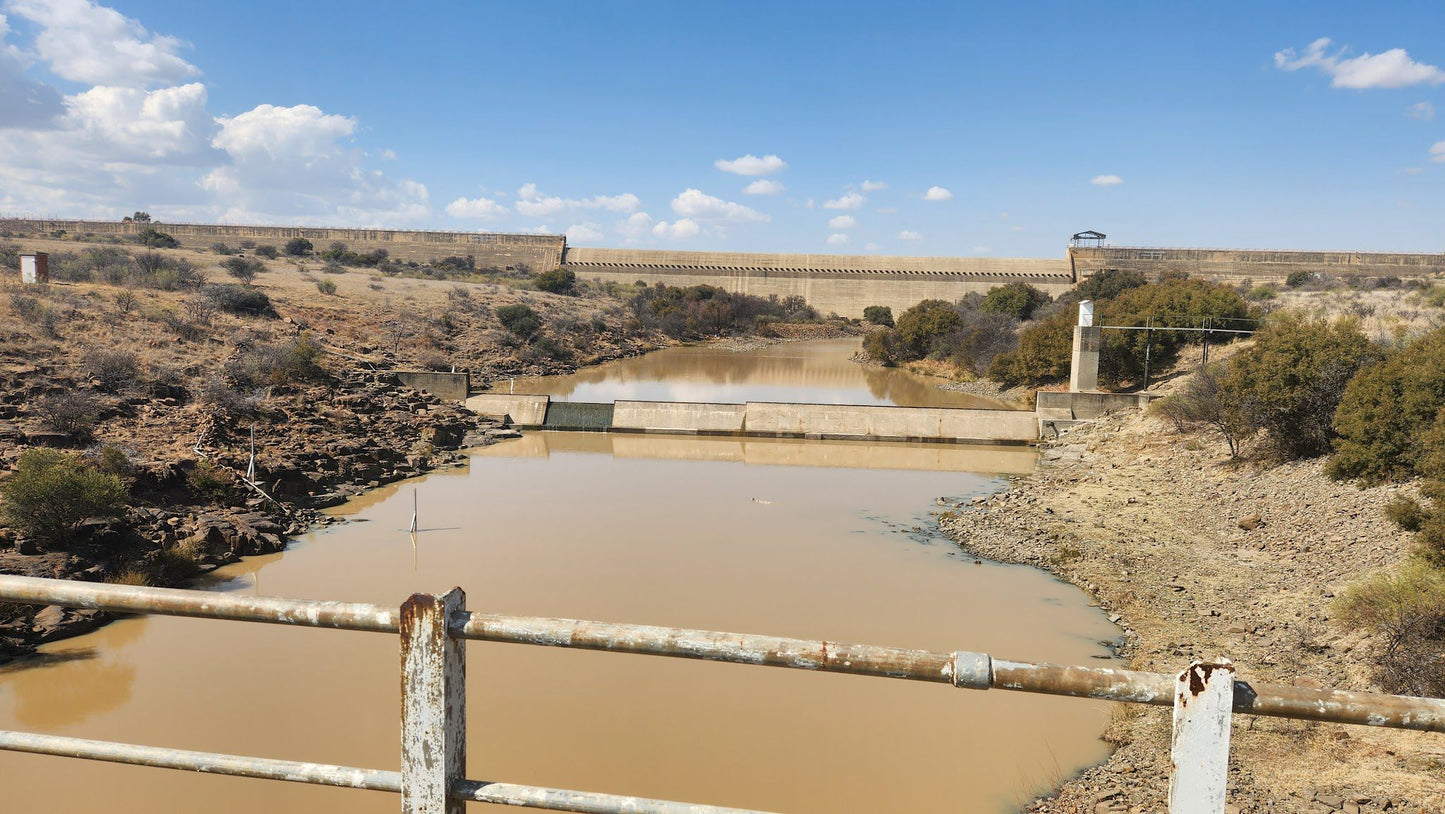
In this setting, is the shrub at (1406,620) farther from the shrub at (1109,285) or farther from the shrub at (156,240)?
the shrub at (156,240)

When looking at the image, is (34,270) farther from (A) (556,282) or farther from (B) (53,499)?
(A) (556,282)

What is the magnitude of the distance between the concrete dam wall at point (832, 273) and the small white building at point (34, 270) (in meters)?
46.9

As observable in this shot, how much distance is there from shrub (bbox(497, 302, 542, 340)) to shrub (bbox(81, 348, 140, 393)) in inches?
858

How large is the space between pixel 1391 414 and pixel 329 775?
15612 mm

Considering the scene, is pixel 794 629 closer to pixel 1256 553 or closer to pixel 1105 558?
pixel 1105 558

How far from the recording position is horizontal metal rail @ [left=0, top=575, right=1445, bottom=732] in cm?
184

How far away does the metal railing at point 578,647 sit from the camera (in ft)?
6.07

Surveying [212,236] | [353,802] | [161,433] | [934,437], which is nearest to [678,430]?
[934,437]

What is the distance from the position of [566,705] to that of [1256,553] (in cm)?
982

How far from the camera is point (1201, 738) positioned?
1.87 metres


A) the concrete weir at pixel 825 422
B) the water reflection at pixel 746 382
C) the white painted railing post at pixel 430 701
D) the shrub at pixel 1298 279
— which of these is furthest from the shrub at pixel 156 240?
the shrub at pixel 1298 279

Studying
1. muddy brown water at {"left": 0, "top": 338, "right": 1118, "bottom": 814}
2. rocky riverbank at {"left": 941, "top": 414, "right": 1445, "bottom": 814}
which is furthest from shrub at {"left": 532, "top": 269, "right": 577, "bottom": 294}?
muddy brown water at {"left": 0, "top": 338, "right": 1118, "bottom": 814}

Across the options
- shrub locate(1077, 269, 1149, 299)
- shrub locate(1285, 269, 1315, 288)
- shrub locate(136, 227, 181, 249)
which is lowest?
shrub locate(1077, 269, 1149, 299)

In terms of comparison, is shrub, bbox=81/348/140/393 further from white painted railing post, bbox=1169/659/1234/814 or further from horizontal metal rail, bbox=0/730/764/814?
white painted railing post, bbox=1169/659/1234/814
